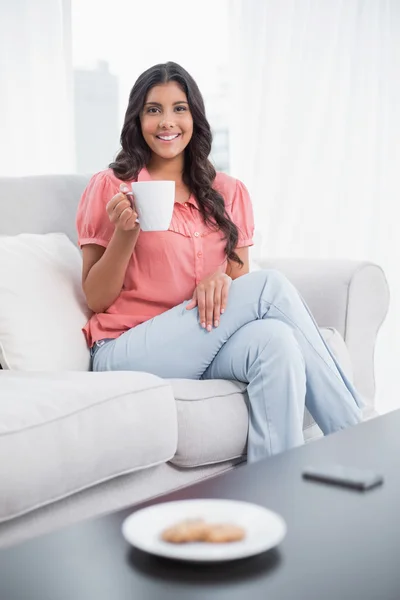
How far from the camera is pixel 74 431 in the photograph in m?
1.50

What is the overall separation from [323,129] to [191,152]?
165 centimetres

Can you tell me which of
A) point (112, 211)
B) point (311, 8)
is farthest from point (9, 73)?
point (311, 8)

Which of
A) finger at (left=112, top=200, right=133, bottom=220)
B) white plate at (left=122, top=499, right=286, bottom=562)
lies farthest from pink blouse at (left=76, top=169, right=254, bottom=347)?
white plate at (left=122, top=499, right=286, bottom=562)

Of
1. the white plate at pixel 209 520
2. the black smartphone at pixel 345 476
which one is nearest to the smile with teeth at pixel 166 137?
the black smartphone at pixel 345 476

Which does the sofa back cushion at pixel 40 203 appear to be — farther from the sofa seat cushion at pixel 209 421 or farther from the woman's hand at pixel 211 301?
the sofa seat cushion at pixel 209 421

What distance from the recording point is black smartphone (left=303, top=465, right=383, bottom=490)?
3.43ft

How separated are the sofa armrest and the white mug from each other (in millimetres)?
833

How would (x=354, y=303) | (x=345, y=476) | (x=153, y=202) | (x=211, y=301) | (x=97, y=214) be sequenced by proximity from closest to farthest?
(x=345, y=476), (x=153, y=202), (x=211, y=301), (x=97, y=214), (x=354, y=303)

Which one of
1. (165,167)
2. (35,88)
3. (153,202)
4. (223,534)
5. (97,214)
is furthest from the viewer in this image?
(35,88)

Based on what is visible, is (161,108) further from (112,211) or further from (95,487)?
(95,487)

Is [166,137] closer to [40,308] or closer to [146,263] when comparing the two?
[146,263]

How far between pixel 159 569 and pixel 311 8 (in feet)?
11.1

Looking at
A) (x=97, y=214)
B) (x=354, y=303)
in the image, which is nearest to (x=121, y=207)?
(x=97, y=214)

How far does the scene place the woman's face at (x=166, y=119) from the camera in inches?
86.9
